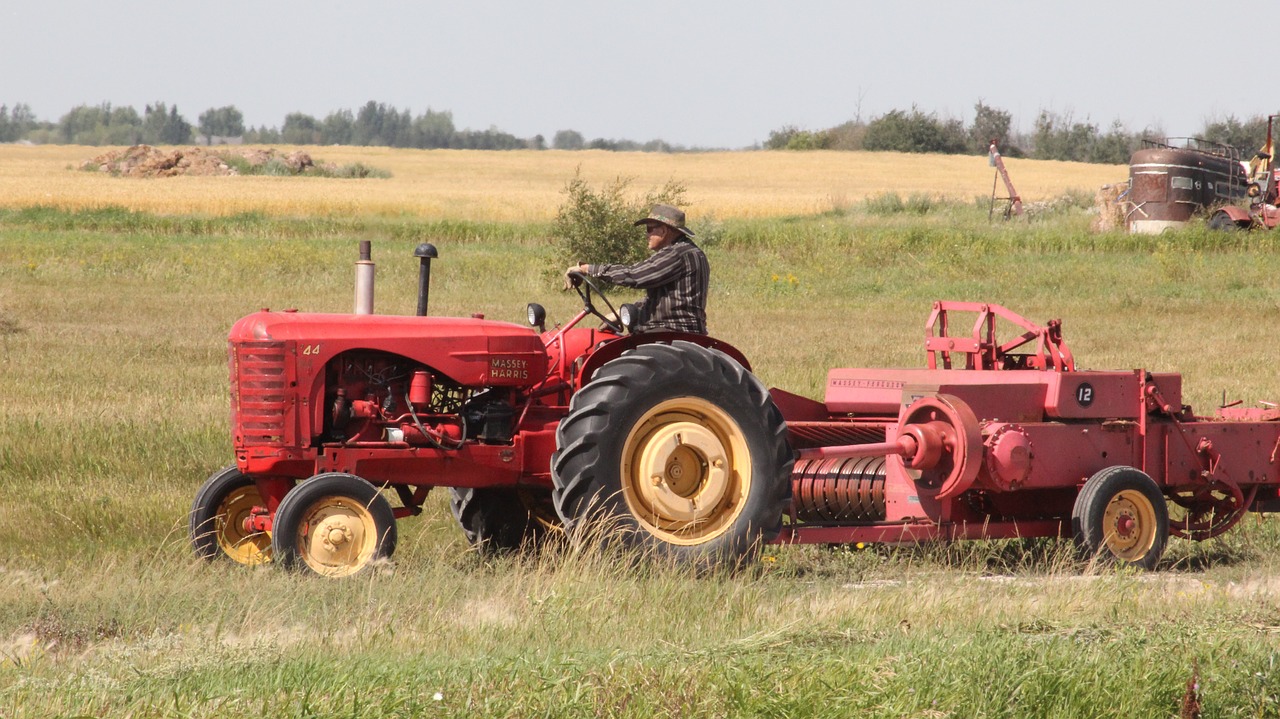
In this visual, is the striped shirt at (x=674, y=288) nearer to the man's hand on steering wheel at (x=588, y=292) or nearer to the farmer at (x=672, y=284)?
the farmer at (x=672, y=284)

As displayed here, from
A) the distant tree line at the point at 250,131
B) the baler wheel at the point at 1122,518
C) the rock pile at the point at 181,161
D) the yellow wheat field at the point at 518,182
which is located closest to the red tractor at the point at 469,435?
the baler wheel at the point at 1122,518

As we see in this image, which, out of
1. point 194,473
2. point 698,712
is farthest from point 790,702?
point 194,473

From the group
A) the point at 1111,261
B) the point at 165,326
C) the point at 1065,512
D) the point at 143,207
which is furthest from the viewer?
the point at 143,207

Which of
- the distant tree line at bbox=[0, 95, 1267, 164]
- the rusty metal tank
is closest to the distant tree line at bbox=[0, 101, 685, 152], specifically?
the distant tree line at bbox=[0, 95, 1267, 164]

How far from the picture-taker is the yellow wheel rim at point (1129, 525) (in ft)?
23.6

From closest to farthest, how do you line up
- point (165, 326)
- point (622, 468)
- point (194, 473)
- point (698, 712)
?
point (698, 712) → point (622, 468) → point (194, 473) → point (165, 326)

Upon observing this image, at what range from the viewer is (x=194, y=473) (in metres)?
9.26

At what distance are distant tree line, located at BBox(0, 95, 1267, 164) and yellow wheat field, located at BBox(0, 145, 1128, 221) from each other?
7.20m

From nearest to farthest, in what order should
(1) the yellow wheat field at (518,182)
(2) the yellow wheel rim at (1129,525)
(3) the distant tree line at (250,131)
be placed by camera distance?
(2) the yellow wheel rim at (1129,525), (1) the yellow wheat field at (518,182), (3) the distant tree line at (250,131)

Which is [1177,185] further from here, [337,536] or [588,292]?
[337,536]

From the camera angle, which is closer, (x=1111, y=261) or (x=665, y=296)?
(x=665, y=296)

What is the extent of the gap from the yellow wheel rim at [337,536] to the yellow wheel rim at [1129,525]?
3.69 m

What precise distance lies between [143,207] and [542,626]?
3995 cm

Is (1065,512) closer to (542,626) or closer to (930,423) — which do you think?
(930,423)
